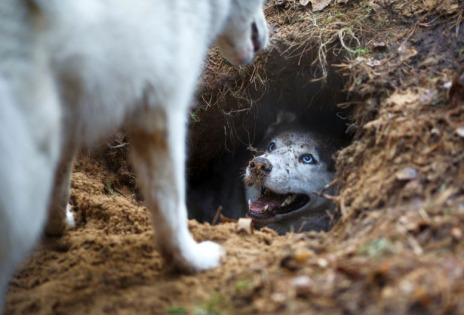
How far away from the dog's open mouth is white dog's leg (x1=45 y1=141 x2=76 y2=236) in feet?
7.37

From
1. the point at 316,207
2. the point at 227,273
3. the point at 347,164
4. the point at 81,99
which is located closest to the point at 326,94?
the point at 316,207

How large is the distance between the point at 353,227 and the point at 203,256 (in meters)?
0.88

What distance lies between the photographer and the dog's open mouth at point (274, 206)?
5152 mm

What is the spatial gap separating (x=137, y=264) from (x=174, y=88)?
43.4 inches

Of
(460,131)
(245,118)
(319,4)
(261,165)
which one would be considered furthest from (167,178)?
(245,118)

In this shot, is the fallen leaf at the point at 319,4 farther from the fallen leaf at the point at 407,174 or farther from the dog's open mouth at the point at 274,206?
the fallen leaf at the point at 407,174

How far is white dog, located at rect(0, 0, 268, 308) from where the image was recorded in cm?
191

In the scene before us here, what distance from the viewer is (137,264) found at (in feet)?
9.28

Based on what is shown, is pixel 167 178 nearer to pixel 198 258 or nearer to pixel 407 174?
pixel 198 258

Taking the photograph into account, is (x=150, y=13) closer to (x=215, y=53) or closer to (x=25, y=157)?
(x=25, y=157)

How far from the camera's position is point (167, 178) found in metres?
2.45

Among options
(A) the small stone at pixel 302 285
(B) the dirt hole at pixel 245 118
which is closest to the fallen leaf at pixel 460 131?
(A) the small stone at pixel 302 285

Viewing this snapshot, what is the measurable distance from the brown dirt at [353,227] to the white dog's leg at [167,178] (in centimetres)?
15

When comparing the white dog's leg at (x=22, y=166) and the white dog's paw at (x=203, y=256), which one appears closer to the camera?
the white dog's leg at (x=22, y=166)
